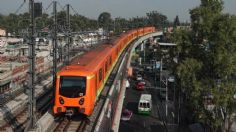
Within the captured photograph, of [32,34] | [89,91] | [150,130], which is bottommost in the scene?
[150,130]

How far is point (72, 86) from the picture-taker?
70.6 feet

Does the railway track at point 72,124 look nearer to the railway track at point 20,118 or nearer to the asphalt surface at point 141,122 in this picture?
the railway track at point 20,118

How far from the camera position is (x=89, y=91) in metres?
21.5

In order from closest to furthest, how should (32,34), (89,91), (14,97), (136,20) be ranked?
(32,34)
(89,91)
(14,97)
(136,20)

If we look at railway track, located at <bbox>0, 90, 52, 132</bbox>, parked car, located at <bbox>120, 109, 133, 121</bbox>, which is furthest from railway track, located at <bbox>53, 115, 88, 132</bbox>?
parked car, located at <bbox>120, 109, 133, 121</bbox>

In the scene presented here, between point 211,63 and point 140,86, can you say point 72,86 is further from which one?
point 140,86

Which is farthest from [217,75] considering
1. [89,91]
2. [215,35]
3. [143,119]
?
[143,119]

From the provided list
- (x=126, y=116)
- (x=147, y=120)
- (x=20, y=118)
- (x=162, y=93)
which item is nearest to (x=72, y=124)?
(x=20, y=118)

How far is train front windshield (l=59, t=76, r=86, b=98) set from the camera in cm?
2144

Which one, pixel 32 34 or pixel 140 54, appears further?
pixel 140 54

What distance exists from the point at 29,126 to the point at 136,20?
14475 cm

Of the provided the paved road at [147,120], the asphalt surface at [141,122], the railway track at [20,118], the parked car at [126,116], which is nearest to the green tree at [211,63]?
the railway track at [20,118]

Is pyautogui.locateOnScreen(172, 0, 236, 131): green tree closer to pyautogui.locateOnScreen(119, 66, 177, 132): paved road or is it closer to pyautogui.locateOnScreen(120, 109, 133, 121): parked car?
pyautogui.locateOnScreen(119, 66, 177, 132): paved road

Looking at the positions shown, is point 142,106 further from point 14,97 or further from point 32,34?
point 32,34
